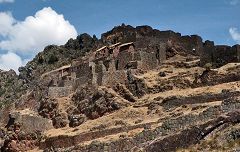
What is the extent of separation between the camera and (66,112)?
49188mm

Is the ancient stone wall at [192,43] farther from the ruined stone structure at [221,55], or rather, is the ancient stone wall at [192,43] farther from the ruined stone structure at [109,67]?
the ruined stone structure at [221,55]

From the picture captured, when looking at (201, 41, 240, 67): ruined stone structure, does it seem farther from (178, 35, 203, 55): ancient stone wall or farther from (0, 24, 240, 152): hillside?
(178, 35, 203, 55): ancient stone wall

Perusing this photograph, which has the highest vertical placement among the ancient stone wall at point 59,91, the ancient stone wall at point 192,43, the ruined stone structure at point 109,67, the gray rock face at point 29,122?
the ancient stone wall at point 192,43

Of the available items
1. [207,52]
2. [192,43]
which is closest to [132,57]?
[207,52]

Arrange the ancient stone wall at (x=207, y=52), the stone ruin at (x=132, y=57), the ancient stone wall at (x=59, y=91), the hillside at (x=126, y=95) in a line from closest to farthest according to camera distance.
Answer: the hillside at (x=126, y=95) < the ancient stone wall at (x=207, y=52) < the stone ruin at (x=132, y=57) < the ancient stone wall at (x=59, y=91)

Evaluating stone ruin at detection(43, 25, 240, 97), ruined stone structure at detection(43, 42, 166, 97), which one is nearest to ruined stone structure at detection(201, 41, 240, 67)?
stone ruin at detection(43, 25, 240, 97)

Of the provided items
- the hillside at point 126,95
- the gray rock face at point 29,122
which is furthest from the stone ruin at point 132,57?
the gray rock face at point 29,122

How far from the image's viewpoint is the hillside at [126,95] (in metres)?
37.7

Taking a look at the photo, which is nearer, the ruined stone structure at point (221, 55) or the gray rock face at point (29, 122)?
the ruined stone structure at point (221, 55)

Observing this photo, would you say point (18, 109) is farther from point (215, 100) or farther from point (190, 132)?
point (190, 132)

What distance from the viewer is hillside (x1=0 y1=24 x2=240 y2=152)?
37688 millimetres

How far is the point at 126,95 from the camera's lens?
46.4 meters

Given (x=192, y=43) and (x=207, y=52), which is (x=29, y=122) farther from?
(x=192, y=43)

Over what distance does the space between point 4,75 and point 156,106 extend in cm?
4022
